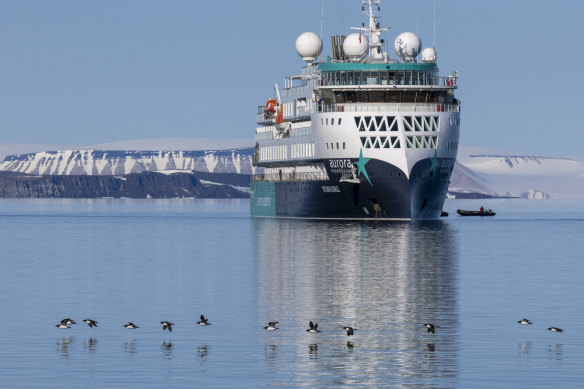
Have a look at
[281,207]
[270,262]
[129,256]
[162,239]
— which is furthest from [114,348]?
[281,207]

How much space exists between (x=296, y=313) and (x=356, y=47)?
84.9 metres

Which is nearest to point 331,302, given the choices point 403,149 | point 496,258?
point 496,258

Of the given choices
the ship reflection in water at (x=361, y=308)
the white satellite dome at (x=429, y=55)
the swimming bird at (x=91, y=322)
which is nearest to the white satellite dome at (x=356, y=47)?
the white satellite dome at (x=429, y=55)

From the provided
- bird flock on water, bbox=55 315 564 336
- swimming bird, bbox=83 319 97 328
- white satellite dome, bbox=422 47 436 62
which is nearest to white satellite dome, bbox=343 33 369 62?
white satellite dome, bbox=422 47 436 62

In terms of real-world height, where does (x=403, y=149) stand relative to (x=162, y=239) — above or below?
above

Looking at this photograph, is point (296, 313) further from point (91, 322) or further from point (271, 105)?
point (271, 105)

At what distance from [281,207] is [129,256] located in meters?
62.8

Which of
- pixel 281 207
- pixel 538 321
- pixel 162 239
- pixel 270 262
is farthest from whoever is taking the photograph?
pixel 281 207

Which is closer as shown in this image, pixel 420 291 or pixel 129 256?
pixel 420 291

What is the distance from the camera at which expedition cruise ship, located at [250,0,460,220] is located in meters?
121

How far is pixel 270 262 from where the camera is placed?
250ft

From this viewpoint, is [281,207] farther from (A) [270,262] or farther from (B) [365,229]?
(A) [270,262]

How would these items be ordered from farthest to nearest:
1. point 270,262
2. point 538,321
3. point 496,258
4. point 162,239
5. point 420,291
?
point 162,239 → point 496,258 → point 270,262 → point 420,291 → point 538,321

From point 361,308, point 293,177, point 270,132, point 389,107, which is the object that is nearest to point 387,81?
point 389,107
